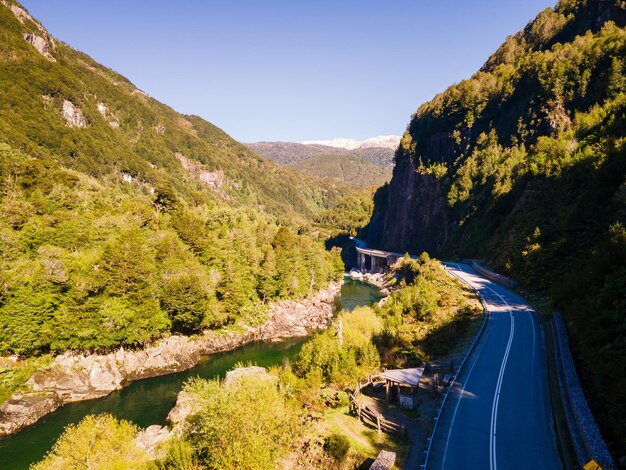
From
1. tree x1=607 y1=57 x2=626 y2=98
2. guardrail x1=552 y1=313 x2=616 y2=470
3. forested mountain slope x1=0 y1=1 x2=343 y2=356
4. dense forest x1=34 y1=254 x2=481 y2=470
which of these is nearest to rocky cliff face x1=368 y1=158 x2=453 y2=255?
forested mountain slope x1=0 y1=1 x2=343 y2=356

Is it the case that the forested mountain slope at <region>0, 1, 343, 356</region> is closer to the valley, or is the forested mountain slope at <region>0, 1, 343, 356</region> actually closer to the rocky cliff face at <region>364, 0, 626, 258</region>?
the valley

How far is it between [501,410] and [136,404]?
1327 inches

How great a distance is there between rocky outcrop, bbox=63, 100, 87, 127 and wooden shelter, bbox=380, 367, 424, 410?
7061 inches

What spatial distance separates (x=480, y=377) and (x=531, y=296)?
2224 centimetres

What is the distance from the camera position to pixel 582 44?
272 feet

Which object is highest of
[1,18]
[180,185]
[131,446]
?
[1,18]

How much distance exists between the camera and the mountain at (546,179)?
72.8 feet

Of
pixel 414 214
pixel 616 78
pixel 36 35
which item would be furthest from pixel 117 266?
pixel 36 35

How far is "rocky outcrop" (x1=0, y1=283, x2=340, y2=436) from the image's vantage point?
33531 millimetres

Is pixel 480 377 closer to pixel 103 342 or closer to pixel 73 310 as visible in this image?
pixel 103 342

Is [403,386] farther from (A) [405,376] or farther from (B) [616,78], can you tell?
(B) [616,78]

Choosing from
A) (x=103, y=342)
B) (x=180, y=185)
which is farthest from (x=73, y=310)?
(x=180, y=185)

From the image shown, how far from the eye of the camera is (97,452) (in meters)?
19.5

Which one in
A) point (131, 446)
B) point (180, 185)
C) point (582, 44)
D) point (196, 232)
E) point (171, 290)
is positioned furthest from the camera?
point (180, 185)
